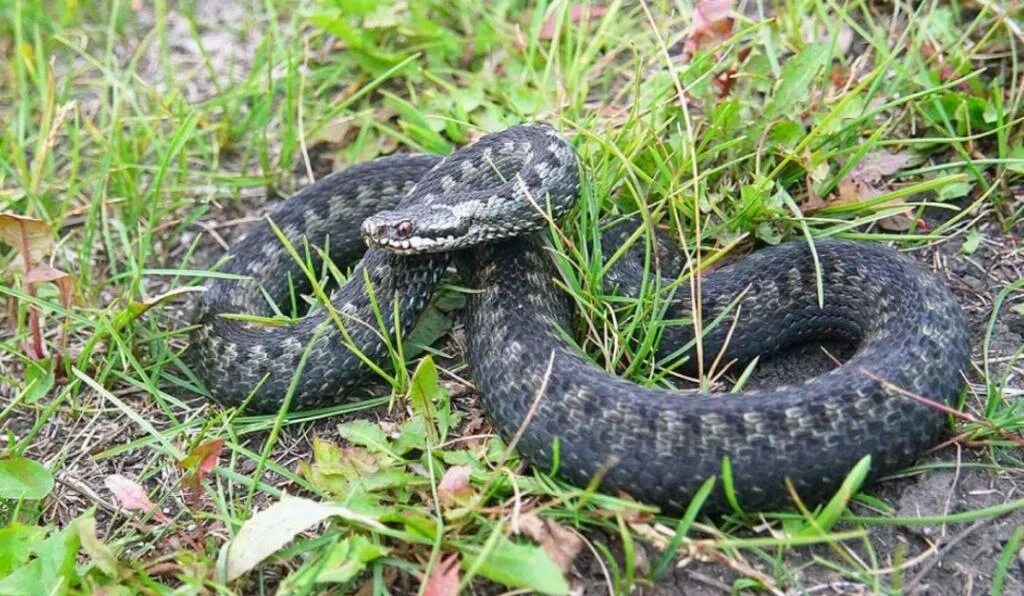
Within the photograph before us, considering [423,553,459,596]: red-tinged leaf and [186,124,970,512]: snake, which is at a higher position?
[186,124,970,512]: snake

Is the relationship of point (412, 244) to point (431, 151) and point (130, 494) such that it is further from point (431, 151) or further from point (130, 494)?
point (130, 494)

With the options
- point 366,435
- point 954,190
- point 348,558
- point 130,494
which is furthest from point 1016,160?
point 130,494

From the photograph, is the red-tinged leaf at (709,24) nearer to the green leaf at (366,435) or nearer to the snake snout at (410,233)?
the snake snout at (410,233)

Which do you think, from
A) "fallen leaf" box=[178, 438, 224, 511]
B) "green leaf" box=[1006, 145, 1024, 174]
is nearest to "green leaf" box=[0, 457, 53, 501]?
"fallen leaf" box=[178, 438, 224, 511]

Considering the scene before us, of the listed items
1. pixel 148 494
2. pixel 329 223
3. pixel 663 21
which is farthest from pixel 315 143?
pixel 148 494

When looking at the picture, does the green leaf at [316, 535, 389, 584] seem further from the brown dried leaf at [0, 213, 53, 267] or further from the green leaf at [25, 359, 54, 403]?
the brown dried leaf at [0, 213, 53, 267]

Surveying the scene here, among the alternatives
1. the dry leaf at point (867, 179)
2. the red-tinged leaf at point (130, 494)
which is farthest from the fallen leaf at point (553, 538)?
the dry leaf at point (867, 179)

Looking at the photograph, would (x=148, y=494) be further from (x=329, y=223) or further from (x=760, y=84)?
(x=760, y=84)
